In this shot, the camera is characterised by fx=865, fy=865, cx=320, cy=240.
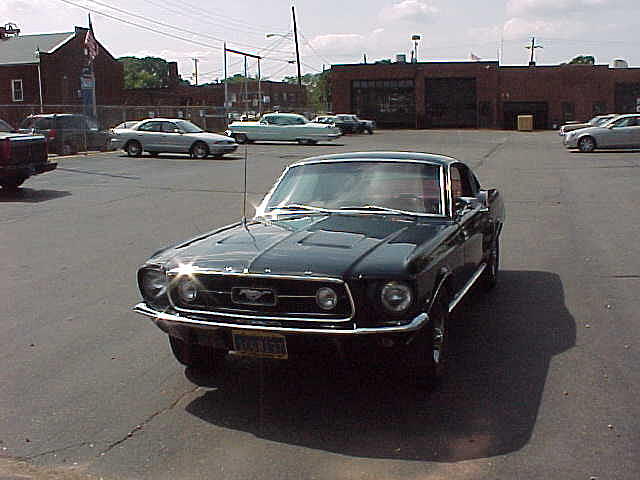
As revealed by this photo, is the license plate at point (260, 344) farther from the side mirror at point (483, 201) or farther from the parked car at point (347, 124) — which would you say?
the parked car at point (347, 124)

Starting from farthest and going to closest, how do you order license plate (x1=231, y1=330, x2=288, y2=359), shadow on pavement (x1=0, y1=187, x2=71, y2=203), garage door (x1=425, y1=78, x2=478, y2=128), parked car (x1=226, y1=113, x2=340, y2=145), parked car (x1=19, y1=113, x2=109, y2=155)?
garage door (x1=425, y1=78, x2=478, y2=128) → parked car (x1=226, y1=113, x2=340, y2=145) → parked car (x1=19, y1=113, x2=109, y2=155) → shadow on pavement (x1=0, y1=187, x2=71, y2=203) → license plate (x1=231, y1=330, x2=288, y2=359)

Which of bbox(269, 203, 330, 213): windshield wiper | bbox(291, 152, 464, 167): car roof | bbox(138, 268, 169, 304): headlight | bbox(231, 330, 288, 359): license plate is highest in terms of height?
bbox(291, 152, 464, 167): car roof

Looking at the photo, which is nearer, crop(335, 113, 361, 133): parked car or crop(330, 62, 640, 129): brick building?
crop(335, 113, 361, 133): parked car

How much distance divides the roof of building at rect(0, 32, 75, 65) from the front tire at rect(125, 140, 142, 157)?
31.0m

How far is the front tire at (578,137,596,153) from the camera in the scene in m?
34.8

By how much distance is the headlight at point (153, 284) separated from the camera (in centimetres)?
543

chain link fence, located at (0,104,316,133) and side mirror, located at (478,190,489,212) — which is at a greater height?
chain link fence, located at (0,104,316,133)

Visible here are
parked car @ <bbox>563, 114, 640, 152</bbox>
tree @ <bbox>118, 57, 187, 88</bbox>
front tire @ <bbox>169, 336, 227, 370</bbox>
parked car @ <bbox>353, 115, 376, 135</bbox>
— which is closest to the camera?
front tire @ <bbox>169, 336, 227, 370</bbox>

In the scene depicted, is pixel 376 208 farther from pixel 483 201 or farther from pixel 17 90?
pixel 17 90

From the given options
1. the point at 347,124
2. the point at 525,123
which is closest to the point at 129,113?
the point at 347,124

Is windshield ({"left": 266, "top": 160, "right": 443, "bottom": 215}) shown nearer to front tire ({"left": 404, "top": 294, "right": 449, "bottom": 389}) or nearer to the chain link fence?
front tire ({"left": 404, "top": 294, "right": 449, "bottom": 389})

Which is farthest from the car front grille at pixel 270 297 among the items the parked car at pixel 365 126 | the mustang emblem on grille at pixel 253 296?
the parked car at pixel 365 126

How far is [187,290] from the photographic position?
5.29 m

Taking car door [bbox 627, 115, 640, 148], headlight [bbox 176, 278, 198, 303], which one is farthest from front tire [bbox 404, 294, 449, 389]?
car door [bbox 627, 115, 640, 148]
